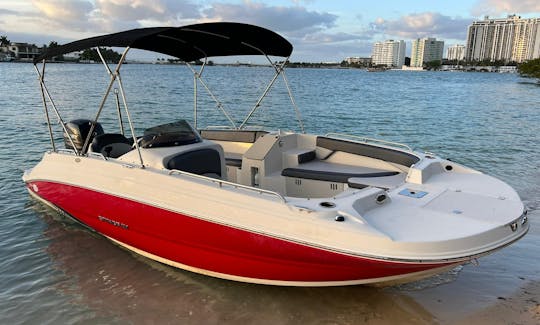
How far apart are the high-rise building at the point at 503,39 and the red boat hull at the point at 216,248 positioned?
184698 millimetres

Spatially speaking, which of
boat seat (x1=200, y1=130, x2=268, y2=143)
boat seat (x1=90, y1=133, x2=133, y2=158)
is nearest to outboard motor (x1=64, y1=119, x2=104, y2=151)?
boat seat (x1=90, y1=133, x2=133, y2=158)

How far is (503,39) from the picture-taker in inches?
6698

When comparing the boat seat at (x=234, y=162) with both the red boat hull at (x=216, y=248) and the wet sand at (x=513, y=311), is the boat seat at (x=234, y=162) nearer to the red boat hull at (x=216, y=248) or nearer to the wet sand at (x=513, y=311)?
the red boat hull at (x=216, y=248)

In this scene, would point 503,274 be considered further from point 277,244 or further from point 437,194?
point 277,244

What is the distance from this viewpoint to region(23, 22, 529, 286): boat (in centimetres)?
346

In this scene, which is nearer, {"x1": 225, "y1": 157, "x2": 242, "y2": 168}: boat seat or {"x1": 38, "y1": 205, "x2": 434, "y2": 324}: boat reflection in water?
{"x1": 38, "y1": 205, "x2": 434, "y2": 324}: boat reflection in water

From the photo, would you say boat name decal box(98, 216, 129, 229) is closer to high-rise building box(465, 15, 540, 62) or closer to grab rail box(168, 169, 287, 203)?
grab rail box(168, 169, 287, 203)

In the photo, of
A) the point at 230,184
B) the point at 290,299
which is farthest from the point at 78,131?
the point at 290,299

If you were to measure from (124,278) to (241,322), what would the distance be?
5.57ft

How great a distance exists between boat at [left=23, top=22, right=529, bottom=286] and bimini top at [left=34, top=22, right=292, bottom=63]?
0.02m

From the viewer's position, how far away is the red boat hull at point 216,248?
140 inches

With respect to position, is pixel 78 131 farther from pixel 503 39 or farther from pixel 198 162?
pixel 503 39

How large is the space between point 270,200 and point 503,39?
19823cm

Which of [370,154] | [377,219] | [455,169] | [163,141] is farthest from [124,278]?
[455,169]
